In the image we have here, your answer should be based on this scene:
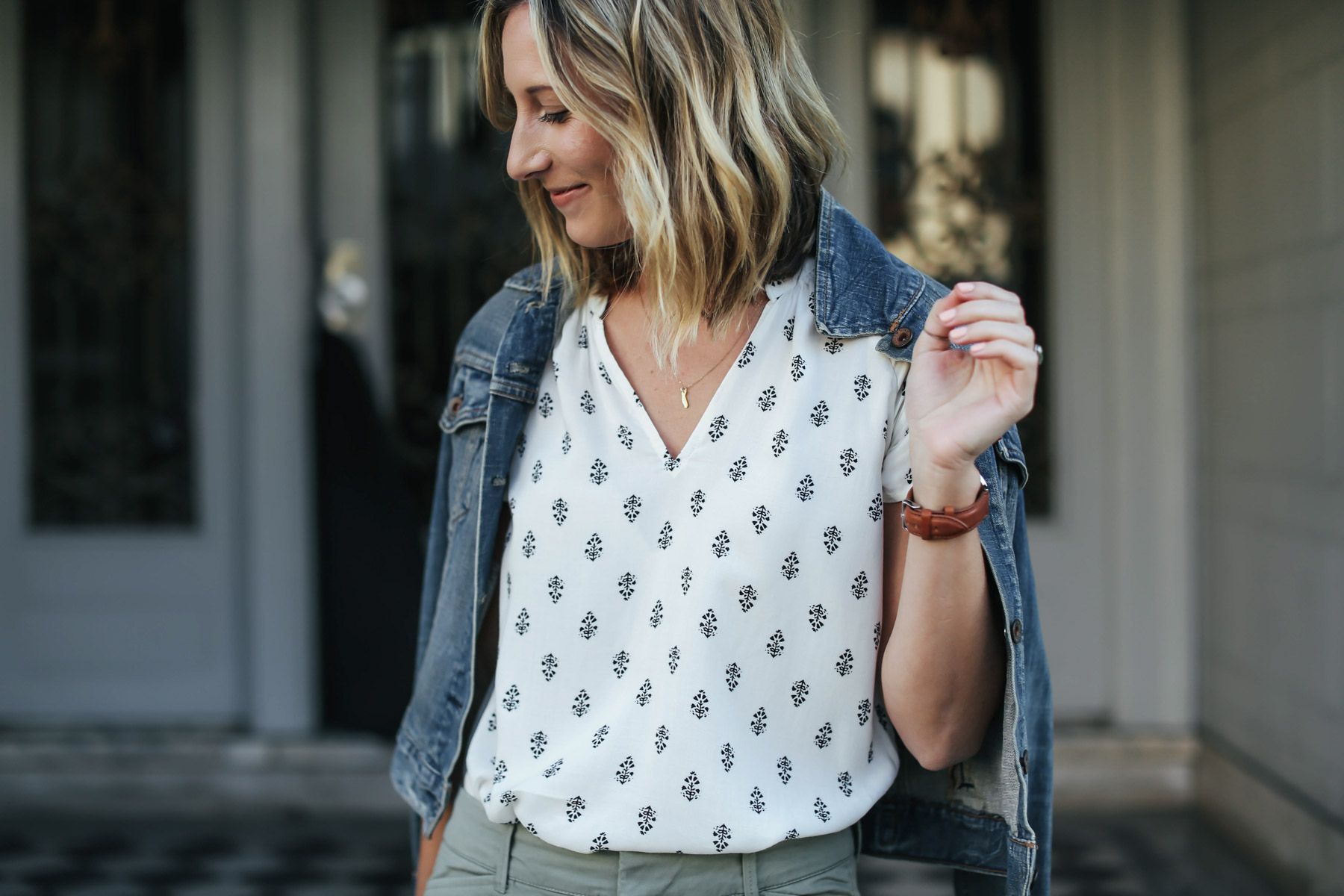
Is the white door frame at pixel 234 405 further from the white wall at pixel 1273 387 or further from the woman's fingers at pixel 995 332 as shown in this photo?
the woman's fingers at pixel 995 332

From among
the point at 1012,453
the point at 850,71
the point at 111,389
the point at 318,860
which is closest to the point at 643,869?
the point at 1012,453

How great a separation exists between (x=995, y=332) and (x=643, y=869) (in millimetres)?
640

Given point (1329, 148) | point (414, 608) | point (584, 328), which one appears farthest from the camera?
point (414, 608)

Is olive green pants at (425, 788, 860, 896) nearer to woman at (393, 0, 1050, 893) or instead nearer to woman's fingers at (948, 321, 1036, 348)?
woman at (393, 0, 1050, 893)

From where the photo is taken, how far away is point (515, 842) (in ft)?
4.26

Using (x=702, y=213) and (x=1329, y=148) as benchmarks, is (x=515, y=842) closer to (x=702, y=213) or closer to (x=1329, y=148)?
(x=702, y=213)

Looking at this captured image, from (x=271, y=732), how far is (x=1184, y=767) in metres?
2.86

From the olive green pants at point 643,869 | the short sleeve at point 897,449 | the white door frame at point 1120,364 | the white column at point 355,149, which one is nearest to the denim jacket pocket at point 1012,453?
the short sleeve at point 897,449

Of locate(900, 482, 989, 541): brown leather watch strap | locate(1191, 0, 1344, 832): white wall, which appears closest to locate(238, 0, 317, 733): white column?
locate(1191, 0, 1344, 832): white wall

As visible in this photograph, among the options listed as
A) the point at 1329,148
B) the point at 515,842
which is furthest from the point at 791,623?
the point at 1329,148

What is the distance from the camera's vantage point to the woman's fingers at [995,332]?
1.04 meters

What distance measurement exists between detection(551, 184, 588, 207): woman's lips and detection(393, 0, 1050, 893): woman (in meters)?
0.01

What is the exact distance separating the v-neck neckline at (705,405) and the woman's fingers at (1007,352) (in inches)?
12.1

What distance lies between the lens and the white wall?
2859 millimetres
